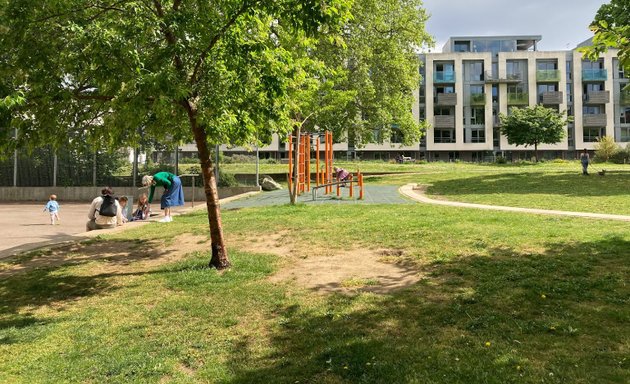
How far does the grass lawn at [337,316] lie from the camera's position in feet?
13.2

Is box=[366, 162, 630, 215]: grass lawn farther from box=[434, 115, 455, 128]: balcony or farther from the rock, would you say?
box=[434, 115, 455, 128]: balcony

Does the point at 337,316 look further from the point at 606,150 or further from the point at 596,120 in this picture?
the point at 596,120

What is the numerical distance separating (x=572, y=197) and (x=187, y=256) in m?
13.3

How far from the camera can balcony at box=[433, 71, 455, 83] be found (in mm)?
59688

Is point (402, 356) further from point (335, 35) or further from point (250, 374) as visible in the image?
point (335, 35)

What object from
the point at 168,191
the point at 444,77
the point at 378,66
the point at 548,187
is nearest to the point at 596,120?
the point at 444,77

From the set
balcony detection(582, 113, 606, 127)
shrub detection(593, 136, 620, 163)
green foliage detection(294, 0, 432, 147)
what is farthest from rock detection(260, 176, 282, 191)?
balcony detection(582, 113, 606, 127)

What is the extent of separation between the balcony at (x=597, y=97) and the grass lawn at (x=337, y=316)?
5781 centimetres

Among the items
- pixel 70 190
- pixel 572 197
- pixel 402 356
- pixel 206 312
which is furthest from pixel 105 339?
pixel 70 190

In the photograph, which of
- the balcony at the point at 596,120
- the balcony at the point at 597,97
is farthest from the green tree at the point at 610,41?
the balcony at the point at 597,97

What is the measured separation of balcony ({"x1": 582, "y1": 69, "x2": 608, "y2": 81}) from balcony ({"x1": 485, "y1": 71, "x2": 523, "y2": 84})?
7348mm

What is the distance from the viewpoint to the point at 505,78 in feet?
194

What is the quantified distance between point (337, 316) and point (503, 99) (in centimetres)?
6020

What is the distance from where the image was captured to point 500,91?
59719 millimetres
